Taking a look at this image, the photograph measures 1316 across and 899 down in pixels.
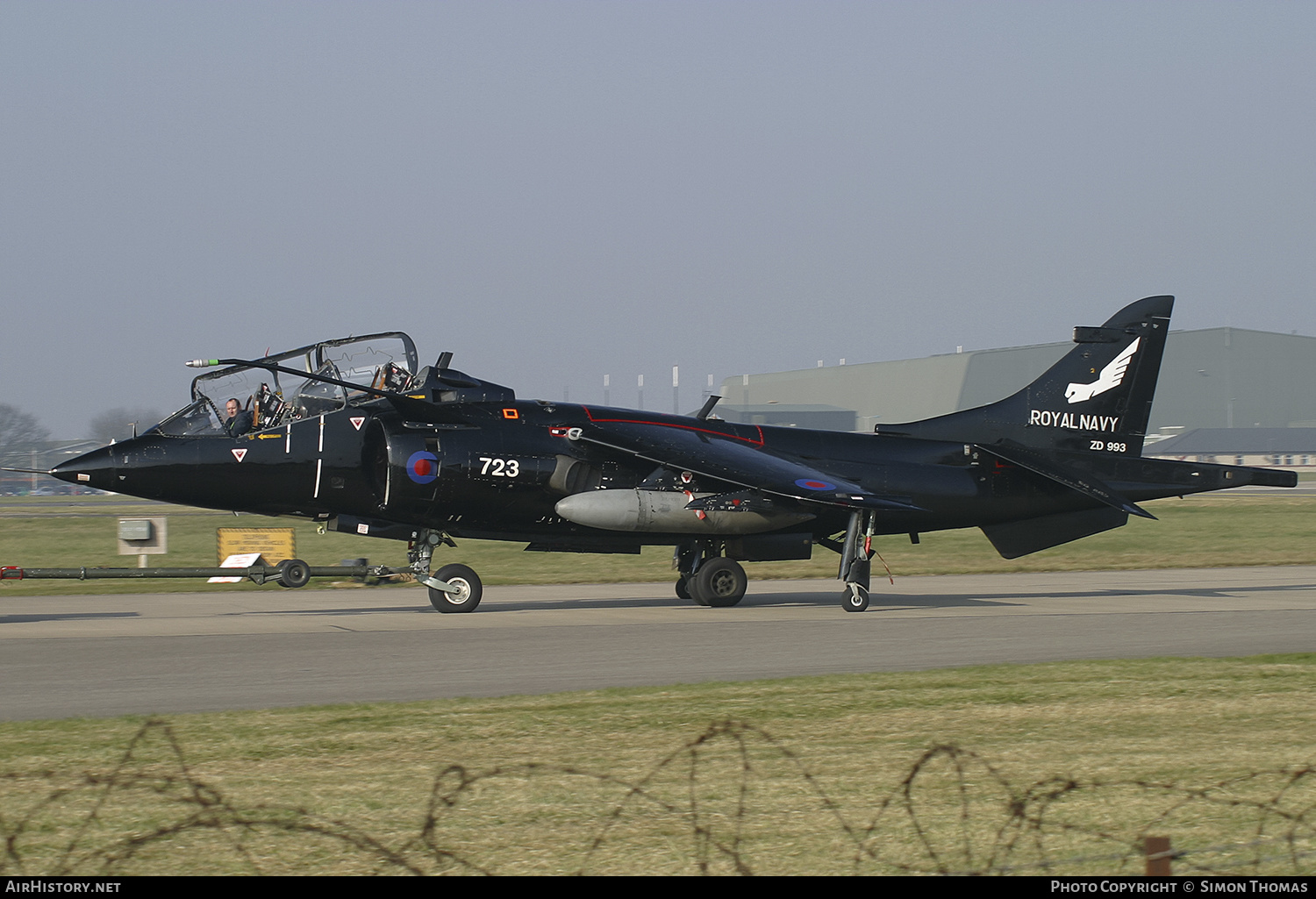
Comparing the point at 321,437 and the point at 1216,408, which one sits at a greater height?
the point at 1216,408

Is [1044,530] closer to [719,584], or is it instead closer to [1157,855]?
[719,584]

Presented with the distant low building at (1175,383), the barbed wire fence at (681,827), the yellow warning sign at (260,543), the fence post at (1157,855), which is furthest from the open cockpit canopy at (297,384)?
the distant low building at (1175,383)

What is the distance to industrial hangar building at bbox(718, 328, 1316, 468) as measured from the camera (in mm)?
114688

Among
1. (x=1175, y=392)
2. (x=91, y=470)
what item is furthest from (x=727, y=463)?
(x=1175, y=392)

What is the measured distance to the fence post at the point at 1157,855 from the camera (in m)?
3.35

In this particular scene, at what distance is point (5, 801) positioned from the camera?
21.4ft

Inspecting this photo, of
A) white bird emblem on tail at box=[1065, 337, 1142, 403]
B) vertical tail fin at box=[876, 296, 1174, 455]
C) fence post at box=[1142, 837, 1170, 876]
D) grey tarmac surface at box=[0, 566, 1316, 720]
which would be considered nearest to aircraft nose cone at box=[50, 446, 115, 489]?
grey tarmac surface at box=[0, 566, 1316, 720]

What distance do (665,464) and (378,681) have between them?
7489 mm

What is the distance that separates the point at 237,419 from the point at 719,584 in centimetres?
760

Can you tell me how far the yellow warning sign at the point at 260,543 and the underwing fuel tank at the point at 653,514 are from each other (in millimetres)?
8732

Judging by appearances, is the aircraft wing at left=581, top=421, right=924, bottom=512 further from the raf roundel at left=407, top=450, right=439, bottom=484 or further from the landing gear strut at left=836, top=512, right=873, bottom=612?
the raf roundel at left=407, top=450, right=439, bottom=484

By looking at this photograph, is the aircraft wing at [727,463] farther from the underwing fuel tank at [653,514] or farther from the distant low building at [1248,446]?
the distant low building at [1248,446]
